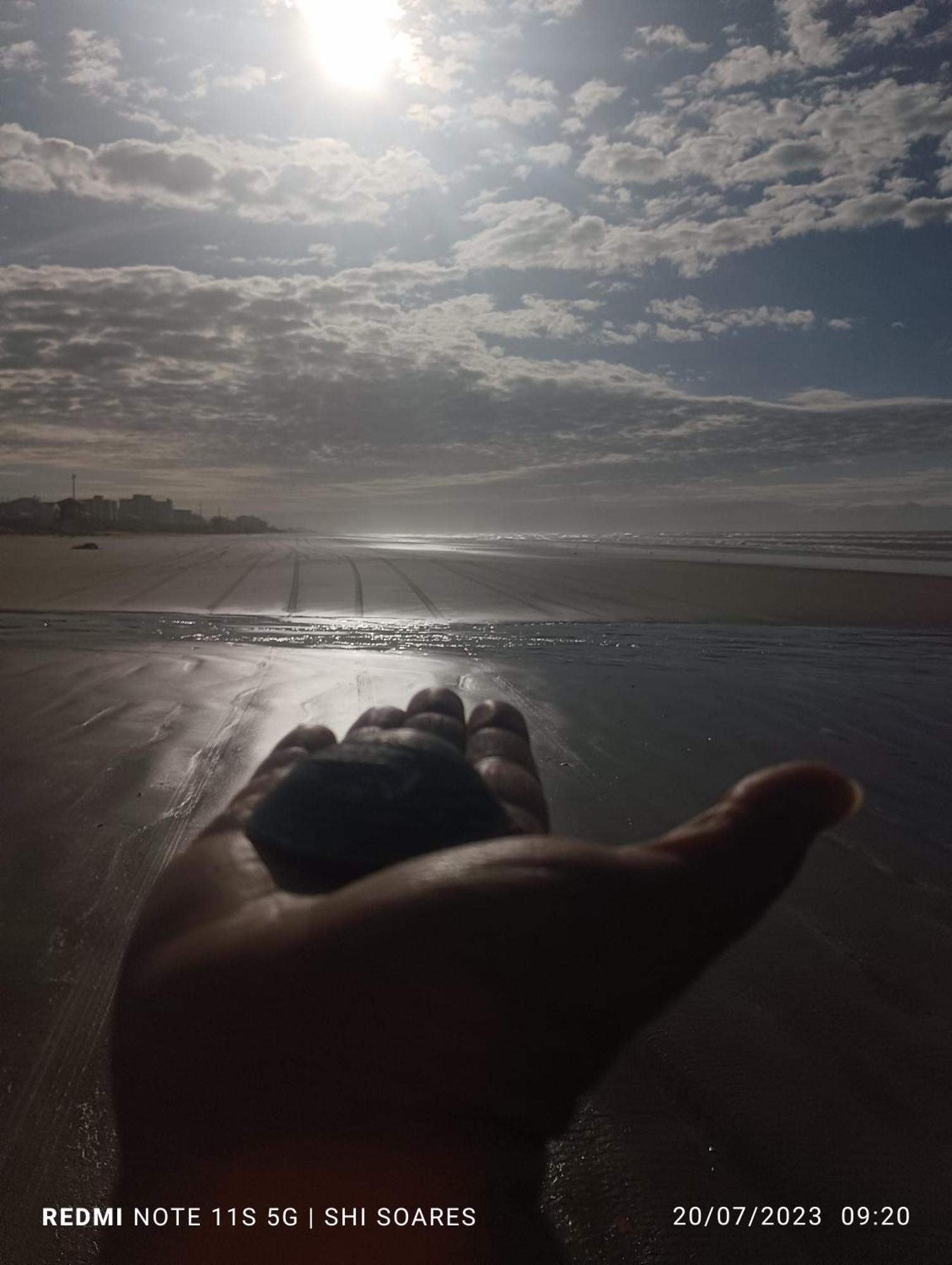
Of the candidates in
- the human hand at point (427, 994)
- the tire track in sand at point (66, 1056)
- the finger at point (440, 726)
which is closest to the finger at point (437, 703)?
the finger at point (440, 726)

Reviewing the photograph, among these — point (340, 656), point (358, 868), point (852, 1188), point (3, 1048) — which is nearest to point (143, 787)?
point (3, 1048)

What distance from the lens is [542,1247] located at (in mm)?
1711

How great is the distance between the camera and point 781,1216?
1.83m

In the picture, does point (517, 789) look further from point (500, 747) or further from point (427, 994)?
point (427, 994)

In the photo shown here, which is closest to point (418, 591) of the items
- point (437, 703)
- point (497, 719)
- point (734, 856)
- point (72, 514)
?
point (437, 703)

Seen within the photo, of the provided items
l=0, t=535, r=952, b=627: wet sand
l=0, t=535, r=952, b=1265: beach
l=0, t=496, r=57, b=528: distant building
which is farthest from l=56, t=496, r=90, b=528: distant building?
l=0, t=535, r=952, b=1265: beach

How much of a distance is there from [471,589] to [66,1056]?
1702 cm

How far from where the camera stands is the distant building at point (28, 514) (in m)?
78.3

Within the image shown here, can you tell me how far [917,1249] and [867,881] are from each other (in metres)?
1.93

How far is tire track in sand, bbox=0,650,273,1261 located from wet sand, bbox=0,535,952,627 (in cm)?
1001

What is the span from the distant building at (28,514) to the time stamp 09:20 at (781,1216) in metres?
84.8

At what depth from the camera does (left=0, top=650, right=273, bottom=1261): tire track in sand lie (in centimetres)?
187

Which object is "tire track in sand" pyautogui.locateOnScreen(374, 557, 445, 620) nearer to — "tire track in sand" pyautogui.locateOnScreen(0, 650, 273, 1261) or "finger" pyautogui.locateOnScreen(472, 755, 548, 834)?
"tire track in sand" pyautogui.locateOnScreen(0, 650, 273, 1261)

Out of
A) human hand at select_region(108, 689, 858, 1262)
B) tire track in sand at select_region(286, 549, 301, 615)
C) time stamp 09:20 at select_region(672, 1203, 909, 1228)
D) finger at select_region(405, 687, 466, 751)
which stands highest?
finger at select_region(405, 687, 466, 751)
